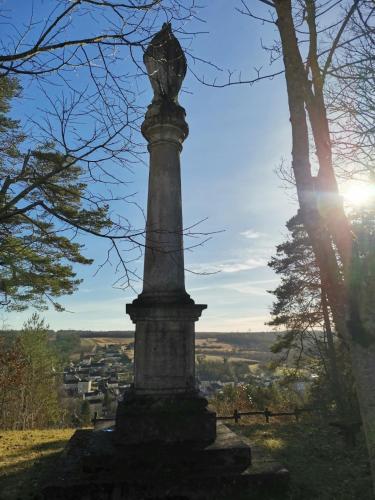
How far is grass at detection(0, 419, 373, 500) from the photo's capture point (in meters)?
5.38

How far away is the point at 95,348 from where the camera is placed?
123 meters

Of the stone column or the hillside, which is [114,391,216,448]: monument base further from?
the hillside

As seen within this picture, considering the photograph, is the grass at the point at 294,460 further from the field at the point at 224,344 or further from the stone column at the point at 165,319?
the field at the point at 224,344

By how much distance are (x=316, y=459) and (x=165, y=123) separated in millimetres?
7214

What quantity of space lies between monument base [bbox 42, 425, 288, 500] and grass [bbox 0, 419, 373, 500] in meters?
0.26

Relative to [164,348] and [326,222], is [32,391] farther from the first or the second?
[326,222]

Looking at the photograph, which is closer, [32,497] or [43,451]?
[32,497]

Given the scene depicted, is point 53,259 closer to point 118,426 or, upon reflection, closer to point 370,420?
point 118,426

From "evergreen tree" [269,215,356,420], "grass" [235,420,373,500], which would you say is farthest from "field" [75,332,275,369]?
"grass" [235,420,373,500]

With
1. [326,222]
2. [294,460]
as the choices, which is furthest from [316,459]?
[326,222]

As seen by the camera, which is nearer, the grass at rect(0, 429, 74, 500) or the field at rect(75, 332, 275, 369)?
the grass at rect(0, 429, 74, 500)

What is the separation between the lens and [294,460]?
280 inches

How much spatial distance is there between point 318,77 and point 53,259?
28.2 feet

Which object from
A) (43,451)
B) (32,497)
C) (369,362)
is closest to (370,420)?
(369,362)
